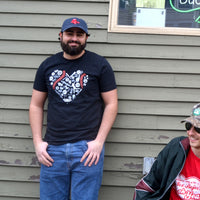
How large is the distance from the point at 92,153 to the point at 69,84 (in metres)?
0.59

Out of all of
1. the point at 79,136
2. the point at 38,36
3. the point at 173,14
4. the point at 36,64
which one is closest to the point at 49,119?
the point at 79,136

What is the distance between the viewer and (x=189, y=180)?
7.54 feet

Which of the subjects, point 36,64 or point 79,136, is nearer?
point 79,136

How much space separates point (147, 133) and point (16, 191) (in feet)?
4.67

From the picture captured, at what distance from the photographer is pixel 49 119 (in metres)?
2.89

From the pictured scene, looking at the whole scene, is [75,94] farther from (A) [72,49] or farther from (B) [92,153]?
(B) [92,153]

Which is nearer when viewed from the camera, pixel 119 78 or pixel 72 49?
pixel 72 49

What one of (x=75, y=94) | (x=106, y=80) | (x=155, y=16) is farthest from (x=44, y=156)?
(x=155, y=16)

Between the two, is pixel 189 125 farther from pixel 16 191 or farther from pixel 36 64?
pixel 16 191

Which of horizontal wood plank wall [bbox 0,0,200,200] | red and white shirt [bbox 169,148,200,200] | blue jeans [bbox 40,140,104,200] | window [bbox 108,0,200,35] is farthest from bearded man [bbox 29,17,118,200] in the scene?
red and white shirt [bbox 169,148,200,200]

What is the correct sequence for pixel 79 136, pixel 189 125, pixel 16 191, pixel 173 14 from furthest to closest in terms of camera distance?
pixel 16 191 → pixel 173 14 → pixel 79 136 → pixel 189 125

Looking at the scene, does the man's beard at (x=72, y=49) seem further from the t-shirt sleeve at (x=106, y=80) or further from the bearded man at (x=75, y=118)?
the t-shirt sleeve at (x=106, y=80)

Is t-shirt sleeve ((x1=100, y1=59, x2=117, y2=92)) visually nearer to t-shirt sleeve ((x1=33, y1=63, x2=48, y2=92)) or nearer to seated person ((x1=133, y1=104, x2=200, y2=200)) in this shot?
t-shirt sleeve ((x1=33, y1=63, x2=48, y2=92))

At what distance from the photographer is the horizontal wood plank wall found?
3152 millimetres
